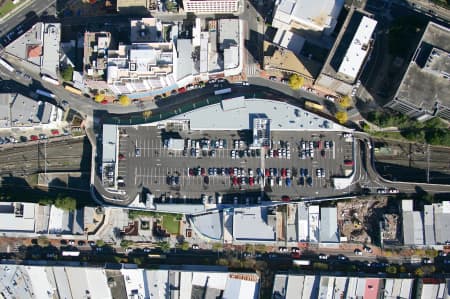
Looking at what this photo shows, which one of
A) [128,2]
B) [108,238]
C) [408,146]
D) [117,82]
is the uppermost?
[128,2]

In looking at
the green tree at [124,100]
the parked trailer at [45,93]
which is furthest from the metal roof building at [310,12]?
the parked trailer at [45,93]

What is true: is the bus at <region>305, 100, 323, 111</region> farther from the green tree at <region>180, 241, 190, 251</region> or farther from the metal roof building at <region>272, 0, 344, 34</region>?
the green tree at <region>180, 241, 190, 251</region>

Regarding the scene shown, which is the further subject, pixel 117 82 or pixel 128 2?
pixel 128 2

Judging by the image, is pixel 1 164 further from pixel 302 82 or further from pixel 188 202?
pixel 302 82

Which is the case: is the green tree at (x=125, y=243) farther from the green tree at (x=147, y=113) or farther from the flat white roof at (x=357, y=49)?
the flat white roof at (x=357, y=49)

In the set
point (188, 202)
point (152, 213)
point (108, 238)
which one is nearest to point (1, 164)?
point (108, 238)
